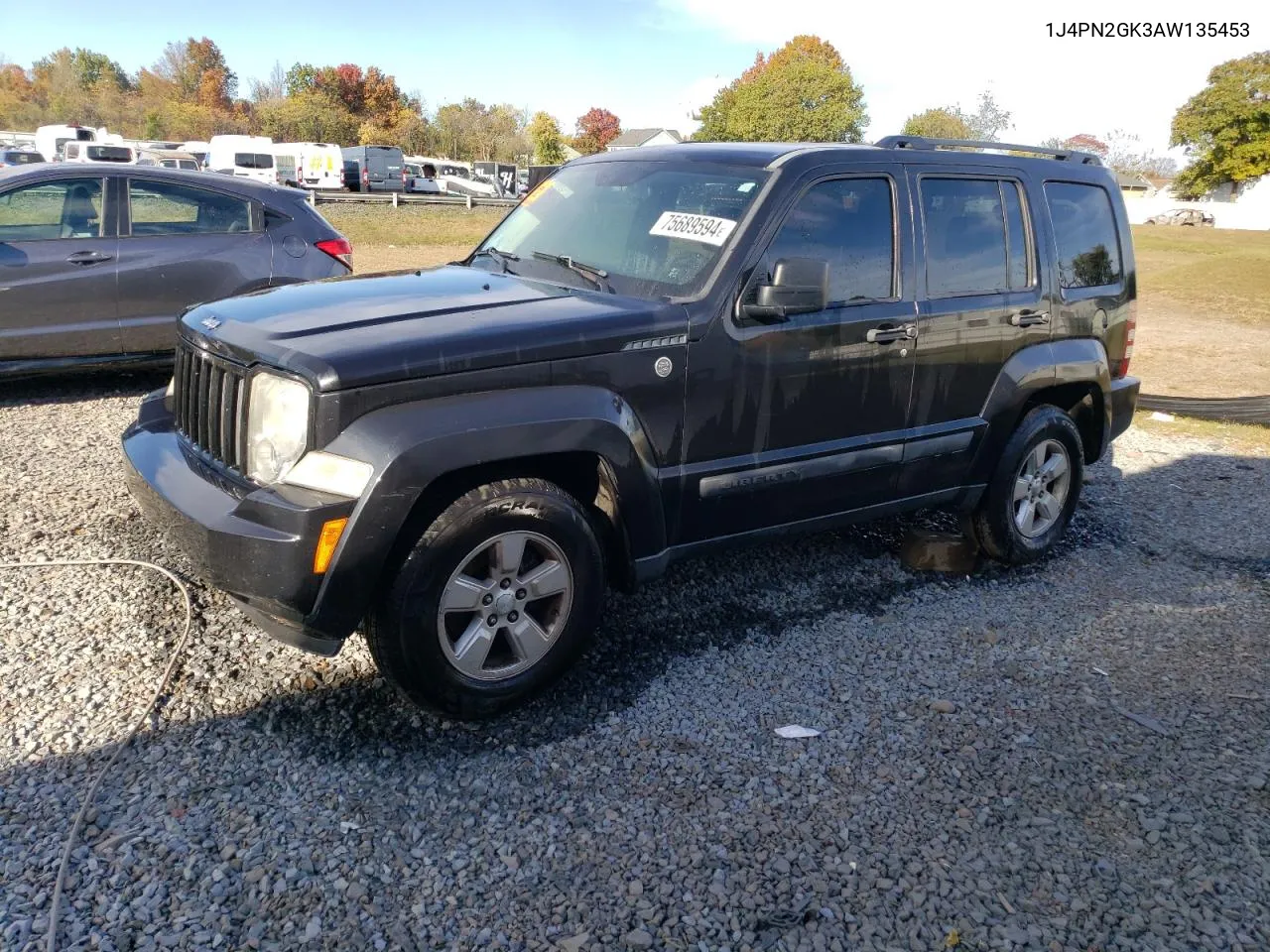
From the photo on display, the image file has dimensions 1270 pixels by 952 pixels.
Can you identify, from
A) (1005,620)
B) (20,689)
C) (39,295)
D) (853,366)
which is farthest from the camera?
(39,295)

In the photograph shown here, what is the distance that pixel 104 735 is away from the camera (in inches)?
125

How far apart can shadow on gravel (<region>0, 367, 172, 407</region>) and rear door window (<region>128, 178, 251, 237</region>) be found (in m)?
1.14

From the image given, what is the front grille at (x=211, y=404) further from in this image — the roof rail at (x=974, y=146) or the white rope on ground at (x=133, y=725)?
the roof rail at (x=974, y=146)

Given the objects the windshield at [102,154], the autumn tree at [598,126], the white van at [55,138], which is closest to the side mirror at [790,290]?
the windshield at [102,154]

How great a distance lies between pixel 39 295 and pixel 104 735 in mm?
4833

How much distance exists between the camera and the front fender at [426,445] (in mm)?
2965

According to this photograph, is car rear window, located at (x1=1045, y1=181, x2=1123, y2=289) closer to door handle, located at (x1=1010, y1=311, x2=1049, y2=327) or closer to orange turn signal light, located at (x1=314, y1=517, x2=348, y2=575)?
door handle, located at (x1=1010, y1=311, x2=1049, y2=327)

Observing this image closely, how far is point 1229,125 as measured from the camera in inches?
2398

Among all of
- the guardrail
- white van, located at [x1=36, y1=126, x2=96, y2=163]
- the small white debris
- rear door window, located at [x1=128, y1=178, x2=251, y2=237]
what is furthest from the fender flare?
white van, located at [x1=36, y1=126, x2=96, y2=163]

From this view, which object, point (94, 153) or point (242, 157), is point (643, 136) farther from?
point (94, 153)

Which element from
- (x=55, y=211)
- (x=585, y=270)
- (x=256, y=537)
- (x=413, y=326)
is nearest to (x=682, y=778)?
(x=256, y=537)

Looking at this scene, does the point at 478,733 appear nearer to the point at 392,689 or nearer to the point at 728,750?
the point at 392,689

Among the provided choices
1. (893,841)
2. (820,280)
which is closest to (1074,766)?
(893,841)

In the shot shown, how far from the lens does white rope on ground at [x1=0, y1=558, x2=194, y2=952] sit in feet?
7.99
